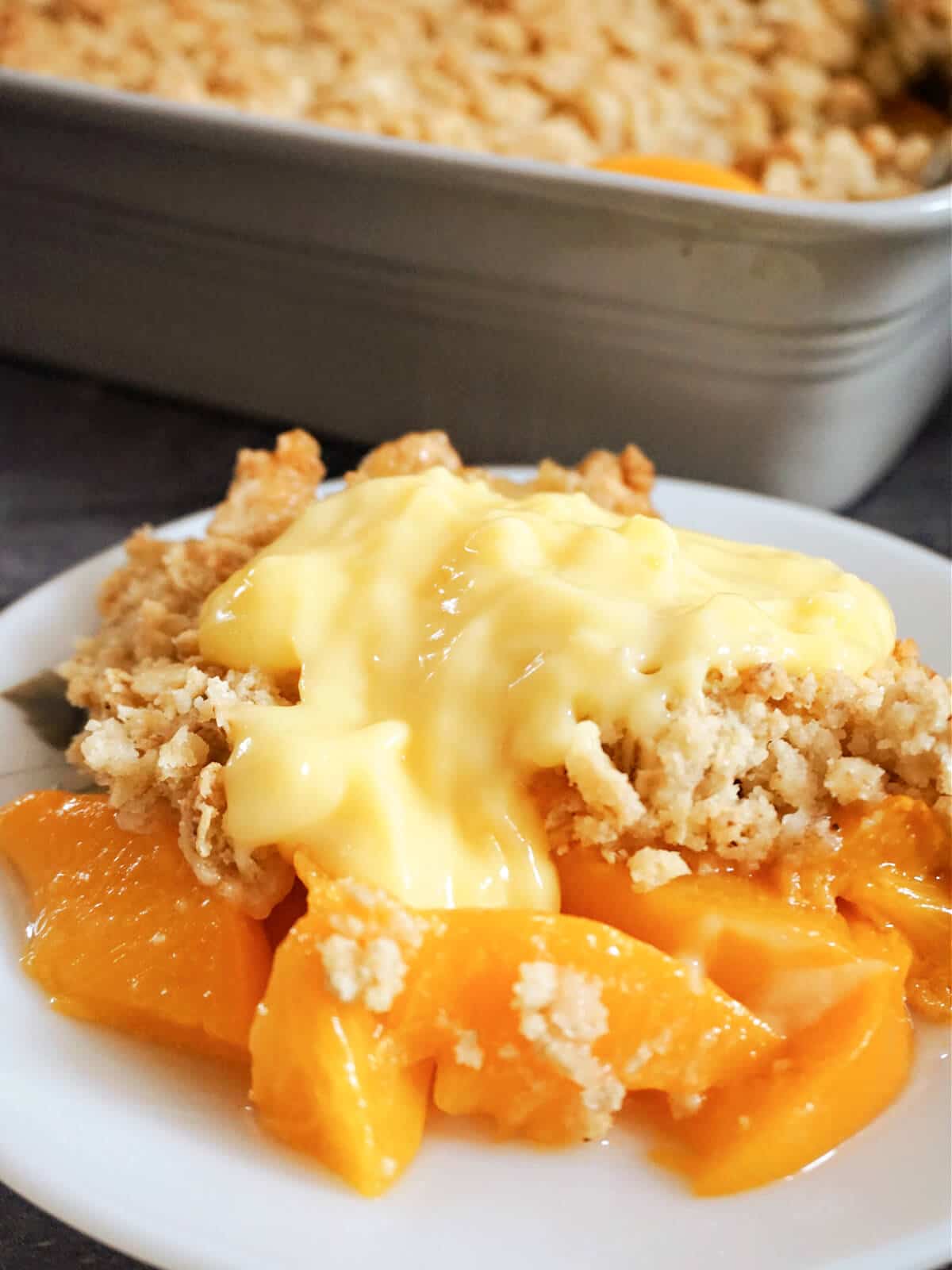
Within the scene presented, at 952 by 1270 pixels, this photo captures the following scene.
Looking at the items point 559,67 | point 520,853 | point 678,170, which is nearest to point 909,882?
point 520,853

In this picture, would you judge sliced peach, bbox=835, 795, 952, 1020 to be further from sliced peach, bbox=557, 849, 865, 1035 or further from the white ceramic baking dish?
the white ceramic baking dish

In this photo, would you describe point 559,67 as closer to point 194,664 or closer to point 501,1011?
point 194,664

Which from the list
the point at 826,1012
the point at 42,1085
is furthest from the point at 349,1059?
the point at 826,1012

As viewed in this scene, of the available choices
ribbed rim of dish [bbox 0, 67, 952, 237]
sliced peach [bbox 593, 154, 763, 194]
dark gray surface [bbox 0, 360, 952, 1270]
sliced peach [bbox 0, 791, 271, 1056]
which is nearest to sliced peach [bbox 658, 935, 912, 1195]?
sliced peach [bbox 0, 791, 271, 1056]

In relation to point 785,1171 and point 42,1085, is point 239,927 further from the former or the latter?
point 785,1171

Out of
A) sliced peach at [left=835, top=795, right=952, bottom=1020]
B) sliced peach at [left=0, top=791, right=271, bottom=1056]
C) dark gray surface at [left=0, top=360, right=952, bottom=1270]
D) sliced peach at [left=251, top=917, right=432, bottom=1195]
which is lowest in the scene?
dark gray surface at [left=0, top=360, right=952, bottom=1270]
